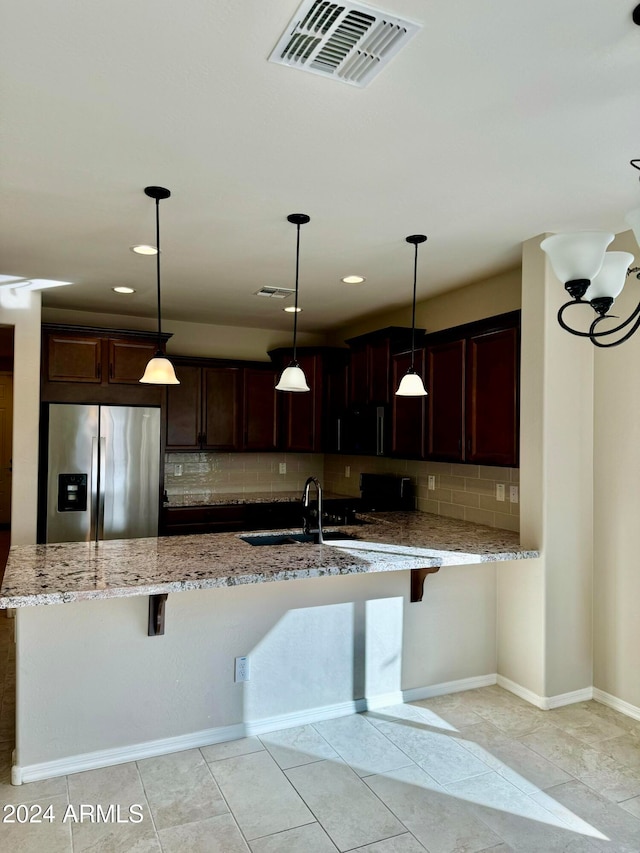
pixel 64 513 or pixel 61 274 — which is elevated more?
pixel 61 274

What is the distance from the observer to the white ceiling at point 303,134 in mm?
1629

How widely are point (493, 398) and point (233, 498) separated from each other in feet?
8.89

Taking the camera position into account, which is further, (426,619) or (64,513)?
(64,513)

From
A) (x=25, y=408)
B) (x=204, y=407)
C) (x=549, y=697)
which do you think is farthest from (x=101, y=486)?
(x=549, y=697)

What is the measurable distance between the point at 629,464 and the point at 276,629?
2.06m

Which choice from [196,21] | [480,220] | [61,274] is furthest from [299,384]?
[61,274]

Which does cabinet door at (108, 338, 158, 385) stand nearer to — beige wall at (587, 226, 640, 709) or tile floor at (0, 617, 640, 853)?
tile floor at (0, 617, 640, 853)

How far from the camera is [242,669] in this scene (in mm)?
2922

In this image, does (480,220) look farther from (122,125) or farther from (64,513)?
(64,513)

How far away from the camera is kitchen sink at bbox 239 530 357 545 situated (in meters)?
3.37

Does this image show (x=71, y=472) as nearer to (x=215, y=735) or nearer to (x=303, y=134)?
(x=215, y=735)

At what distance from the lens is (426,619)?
3.41m

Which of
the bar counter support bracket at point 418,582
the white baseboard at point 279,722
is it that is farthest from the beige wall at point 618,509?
the bar counter support bracket at point 418,582

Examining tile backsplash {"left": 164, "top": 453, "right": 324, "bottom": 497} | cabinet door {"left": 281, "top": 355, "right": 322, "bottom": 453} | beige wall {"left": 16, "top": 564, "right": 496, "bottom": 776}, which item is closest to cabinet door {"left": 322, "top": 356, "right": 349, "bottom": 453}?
cabinet door {"left": 281, "top": 355, "right": 322, "bottom": 453}
